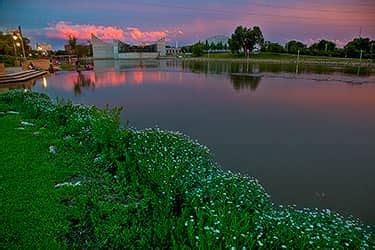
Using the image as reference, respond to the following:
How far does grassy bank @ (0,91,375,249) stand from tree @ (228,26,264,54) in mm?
75020

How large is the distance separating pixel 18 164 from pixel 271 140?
21.2 ft

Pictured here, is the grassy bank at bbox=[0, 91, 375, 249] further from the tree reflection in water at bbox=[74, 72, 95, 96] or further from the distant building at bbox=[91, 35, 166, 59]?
the distant building at bbox=[91, 35, 166, 59]

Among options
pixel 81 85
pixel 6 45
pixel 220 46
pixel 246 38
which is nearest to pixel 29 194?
pixel 81 85

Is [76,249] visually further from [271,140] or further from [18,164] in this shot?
[271,140]

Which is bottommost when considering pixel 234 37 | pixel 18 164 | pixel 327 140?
pixel 327 140

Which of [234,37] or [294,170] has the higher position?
[234,37]

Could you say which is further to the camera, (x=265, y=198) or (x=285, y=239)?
(x=265, y=198)

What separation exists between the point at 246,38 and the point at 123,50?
182 feet

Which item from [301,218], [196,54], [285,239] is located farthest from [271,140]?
[196,54]

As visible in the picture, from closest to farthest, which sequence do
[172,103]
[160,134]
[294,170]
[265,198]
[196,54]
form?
[265,198], [294,170], [160,134], [172,103], [196,54]

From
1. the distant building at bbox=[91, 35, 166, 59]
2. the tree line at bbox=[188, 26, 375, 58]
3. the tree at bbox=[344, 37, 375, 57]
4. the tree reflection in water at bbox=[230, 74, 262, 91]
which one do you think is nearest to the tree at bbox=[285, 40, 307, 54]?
the tree line at bbox=[188, 26, 375, 58]

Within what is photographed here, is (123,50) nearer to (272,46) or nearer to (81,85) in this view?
(272,46)

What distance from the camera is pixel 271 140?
30.0ft

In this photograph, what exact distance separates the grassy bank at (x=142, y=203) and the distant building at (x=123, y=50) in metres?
102
